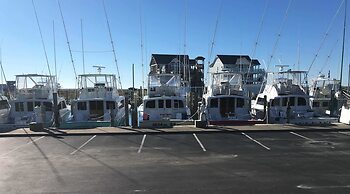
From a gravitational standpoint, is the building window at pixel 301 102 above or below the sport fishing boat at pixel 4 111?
above

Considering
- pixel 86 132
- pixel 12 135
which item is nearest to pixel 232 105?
pixel 86 132

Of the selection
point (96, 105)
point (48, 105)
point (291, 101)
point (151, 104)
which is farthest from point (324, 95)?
point (48, 105)

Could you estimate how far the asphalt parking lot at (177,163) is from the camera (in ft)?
25.8

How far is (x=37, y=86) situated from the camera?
24.1 meters

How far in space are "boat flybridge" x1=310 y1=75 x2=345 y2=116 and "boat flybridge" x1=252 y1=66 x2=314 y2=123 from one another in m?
2.74

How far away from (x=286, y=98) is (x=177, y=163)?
15264 millimetres

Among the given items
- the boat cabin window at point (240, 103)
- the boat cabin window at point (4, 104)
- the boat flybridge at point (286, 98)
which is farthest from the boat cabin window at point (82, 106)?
the boat flybridge at point (286, 98)

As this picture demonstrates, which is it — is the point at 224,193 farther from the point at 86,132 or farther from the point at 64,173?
the point at 86,132

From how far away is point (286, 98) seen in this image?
23.3 m

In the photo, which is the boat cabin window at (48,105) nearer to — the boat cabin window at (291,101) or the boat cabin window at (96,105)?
the boat cabin window at (96,105)

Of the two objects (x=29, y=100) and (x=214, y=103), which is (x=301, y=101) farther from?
(x=29, y=100)

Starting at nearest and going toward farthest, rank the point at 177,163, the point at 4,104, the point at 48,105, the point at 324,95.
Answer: the point at 177,163 < the point at 48,105 < the point at 4,104 < the point at 324,95

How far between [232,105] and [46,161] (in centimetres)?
1440

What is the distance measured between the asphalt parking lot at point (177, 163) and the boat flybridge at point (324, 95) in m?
12.7
